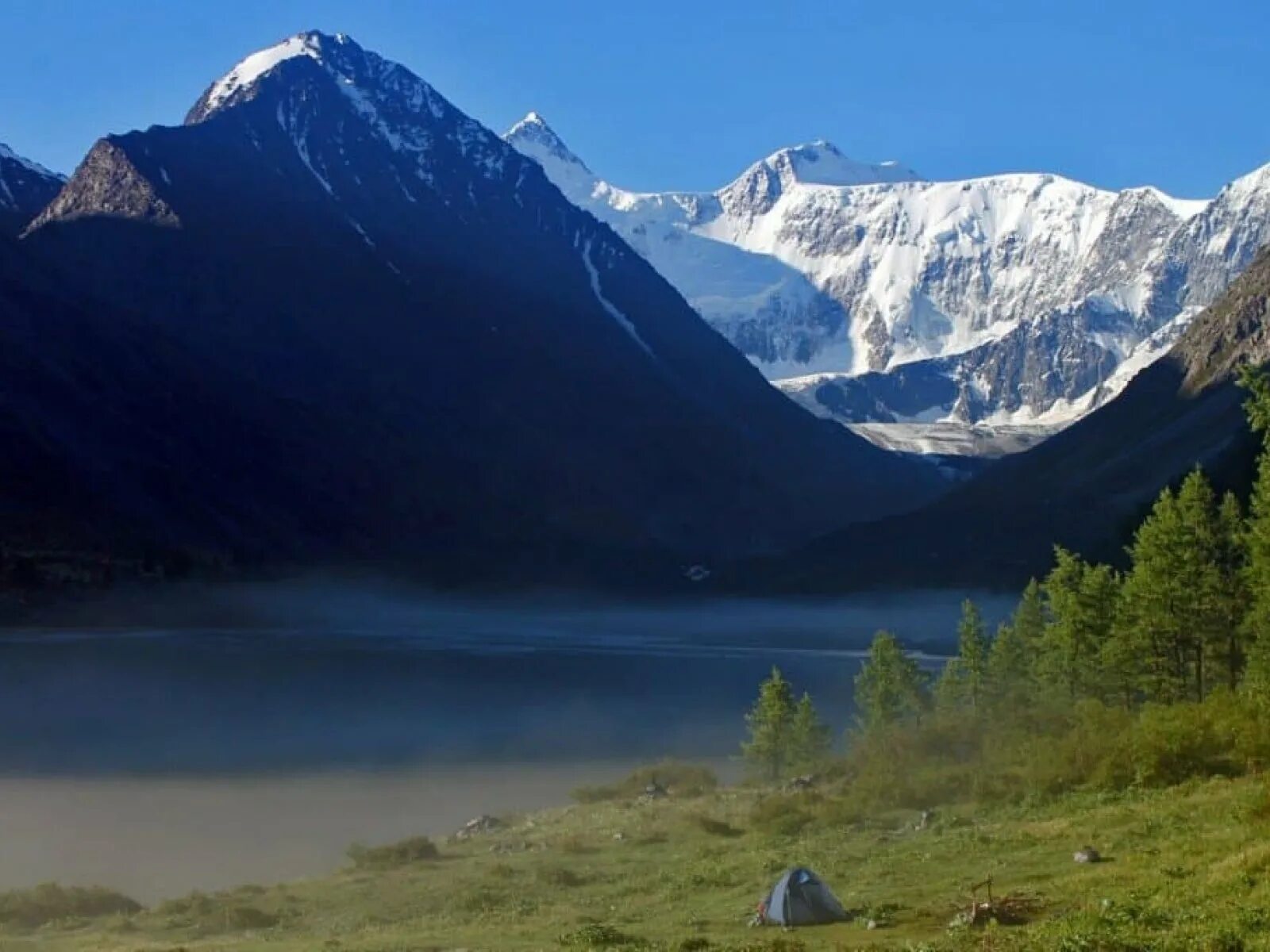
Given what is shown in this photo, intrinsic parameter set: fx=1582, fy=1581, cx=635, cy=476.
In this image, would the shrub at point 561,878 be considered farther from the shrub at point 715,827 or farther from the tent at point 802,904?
the tent at point 802,904

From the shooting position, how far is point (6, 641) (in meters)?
181

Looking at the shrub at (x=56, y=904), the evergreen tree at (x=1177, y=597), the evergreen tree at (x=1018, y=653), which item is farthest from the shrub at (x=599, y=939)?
the evergreen tree at (x=1018, y=653)

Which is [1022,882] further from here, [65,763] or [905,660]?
[65,763]

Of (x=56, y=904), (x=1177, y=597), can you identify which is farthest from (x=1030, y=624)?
(x=56, y=904)

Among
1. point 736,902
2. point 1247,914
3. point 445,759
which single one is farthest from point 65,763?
point 1247,914

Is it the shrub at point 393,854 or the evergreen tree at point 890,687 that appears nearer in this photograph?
the shrub at point 393,854

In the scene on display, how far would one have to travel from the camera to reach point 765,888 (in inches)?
1614

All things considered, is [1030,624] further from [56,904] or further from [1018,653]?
[56,904]

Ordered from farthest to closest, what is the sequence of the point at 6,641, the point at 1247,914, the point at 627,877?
the point at 6,641 → the point at 627,877 → the point at 1247,914

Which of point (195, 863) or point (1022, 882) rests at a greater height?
point (1022, 882)

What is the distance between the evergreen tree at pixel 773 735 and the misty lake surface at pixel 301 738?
6.79 metres

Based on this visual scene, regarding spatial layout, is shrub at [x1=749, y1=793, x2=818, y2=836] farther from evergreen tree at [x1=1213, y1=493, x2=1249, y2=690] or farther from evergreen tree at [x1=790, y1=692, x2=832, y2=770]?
evergreen tree at [x1=790, y1=692, x2=832, y2=770]

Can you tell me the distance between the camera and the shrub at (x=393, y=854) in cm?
5775

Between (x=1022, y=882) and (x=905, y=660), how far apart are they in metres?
57.8
